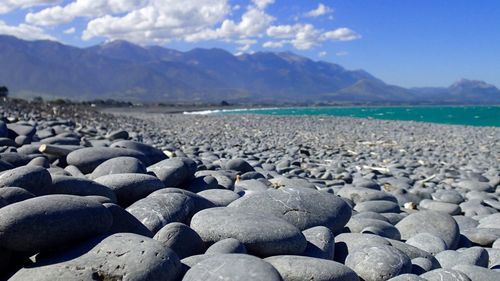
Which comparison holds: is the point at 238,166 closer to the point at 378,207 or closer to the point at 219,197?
the point at 378,207

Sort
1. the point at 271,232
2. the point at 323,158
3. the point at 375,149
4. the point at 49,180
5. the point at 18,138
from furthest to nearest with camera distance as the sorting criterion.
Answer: the point at 375,149, the point at 323,158, the point at 18,138, the point at 49,180, the point at 271,232

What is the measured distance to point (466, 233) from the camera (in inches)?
169

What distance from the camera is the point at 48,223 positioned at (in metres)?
2.62

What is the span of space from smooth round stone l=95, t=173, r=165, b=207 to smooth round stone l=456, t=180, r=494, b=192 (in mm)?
5121

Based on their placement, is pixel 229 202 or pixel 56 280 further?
pixel 229 202

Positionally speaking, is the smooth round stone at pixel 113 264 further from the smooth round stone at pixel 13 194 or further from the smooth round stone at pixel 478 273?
the smooth round stone at pixel 478 273

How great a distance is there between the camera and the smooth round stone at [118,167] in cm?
443

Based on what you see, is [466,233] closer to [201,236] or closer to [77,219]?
[201,236]

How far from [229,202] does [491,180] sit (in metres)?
5.51

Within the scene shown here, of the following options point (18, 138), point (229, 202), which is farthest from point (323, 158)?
point (229, 202)

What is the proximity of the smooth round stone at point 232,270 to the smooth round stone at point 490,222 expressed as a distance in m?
3.05

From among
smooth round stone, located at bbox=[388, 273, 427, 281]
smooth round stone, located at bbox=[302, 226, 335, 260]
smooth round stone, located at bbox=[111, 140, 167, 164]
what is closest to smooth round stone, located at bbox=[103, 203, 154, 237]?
smooth round stone, located at bbox=[302, 226, 335, 260]

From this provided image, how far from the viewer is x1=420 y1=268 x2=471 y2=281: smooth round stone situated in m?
2.84

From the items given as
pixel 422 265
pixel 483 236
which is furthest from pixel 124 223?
pixel 483 236
